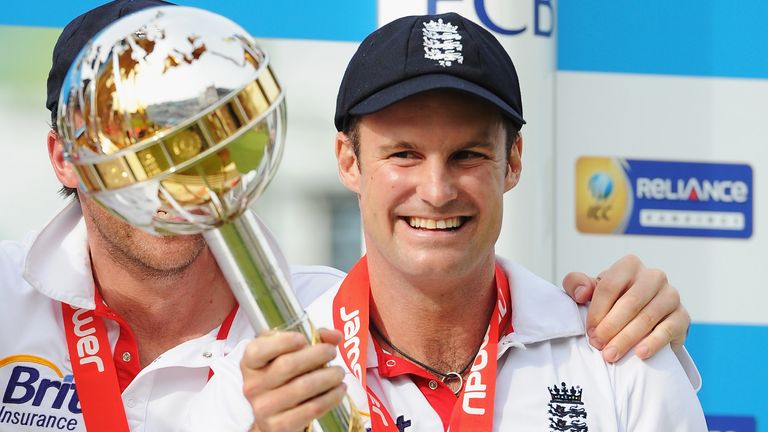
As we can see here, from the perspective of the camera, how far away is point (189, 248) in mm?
2012

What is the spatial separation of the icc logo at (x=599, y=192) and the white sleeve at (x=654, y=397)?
3.60 feet

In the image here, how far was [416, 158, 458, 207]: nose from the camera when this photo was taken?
1.51 metres

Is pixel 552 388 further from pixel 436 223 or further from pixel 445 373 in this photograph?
pixel 436 223

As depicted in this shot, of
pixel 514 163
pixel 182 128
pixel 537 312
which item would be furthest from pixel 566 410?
pixel 182 128

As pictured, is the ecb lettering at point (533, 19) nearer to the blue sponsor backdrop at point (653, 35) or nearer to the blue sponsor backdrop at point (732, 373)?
the blue sponsor backdrop at point (653, 35)

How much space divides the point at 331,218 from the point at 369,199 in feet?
3.23

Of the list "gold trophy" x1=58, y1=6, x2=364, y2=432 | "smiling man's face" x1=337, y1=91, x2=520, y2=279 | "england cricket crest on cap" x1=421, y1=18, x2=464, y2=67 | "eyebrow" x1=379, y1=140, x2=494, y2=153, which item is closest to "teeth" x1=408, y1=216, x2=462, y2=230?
"smiling man's face" x1=337, y1=91, x2=520, y2=279

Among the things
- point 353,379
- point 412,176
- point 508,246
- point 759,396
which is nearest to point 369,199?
point 412,176

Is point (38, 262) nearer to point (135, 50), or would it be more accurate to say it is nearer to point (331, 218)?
point (331, 218)

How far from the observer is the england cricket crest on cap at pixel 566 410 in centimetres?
158

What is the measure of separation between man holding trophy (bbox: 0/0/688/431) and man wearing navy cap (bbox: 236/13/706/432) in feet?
0.03

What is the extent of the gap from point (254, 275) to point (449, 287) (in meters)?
0.81

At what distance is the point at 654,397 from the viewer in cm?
158

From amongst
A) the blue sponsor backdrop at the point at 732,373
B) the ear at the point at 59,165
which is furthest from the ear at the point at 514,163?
the blue sponsor backdrop at the point at 732,373
